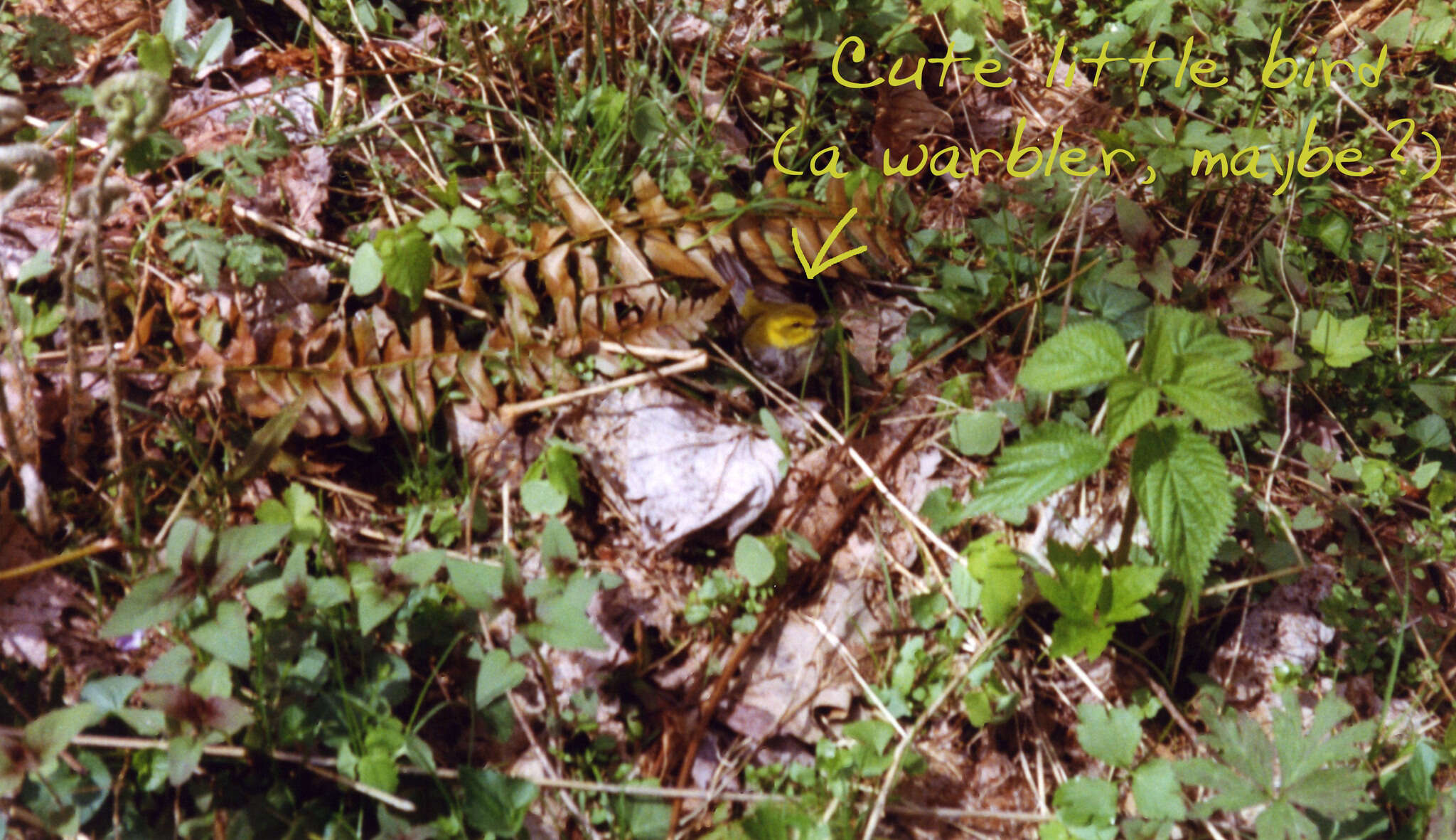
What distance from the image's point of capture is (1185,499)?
5.39ft

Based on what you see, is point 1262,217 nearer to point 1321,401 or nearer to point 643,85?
point 1321,401

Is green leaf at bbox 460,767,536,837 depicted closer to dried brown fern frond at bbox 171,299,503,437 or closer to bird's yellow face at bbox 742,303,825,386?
dried brown fern frond at bbox 171,299,503,437

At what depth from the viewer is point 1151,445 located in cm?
170

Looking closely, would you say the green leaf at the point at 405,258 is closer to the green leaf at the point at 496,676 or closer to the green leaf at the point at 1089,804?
the green leaf at the point at 496,676

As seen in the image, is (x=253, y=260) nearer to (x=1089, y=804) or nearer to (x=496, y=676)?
(x=496, y=676)

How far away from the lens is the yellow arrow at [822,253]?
228 cm

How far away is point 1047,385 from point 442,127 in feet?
5.09

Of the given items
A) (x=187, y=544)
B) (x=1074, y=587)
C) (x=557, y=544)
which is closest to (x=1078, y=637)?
(x=1074, y=587)

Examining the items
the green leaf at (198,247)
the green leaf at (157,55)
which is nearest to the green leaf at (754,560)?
the green leaf at (198,247)

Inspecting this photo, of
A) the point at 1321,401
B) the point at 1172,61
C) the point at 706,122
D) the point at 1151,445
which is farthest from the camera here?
the point at 1172,61

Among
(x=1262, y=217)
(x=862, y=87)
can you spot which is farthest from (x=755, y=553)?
(x=1262, y=217)

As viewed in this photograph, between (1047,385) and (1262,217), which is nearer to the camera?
(1047,385)

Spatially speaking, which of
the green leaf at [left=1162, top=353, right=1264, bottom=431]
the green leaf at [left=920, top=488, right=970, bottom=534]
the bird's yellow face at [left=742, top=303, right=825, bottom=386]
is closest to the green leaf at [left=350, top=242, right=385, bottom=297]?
the bird's yellow face at [left=742, top=303, right=825, bottom=386]

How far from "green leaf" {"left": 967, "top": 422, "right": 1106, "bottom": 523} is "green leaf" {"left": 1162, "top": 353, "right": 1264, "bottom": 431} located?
0.16 meters
